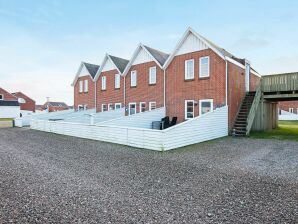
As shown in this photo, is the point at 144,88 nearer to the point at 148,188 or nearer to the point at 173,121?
the point at 173,121

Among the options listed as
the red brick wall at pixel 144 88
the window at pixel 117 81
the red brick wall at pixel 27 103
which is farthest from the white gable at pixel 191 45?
the red brick wall at pixel 27 103

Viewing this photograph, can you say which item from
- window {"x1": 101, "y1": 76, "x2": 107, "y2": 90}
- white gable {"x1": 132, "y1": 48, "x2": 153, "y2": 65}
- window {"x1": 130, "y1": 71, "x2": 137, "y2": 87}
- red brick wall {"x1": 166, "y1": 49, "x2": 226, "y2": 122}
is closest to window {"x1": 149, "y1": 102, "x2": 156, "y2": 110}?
red brick wall {"x1": 166, "y1": 49, "x2": 226, "y2": 122}

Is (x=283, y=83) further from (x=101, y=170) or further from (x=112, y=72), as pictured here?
(x=112, y=72)

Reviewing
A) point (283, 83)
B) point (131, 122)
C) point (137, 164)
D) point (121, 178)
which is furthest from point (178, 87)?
point (121, 178)

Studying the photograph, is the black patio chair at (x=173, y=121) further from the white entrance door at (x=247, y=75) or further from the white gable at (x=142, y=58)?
the white entrance door at (x=247, y=75)

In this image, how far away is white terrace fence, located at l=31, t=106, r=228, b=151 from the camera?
10477 millimetres

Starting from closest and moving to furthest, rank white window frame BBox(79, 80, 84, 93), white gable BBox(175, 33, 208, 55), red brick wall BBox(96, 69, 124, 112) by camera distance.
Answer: white gable BBox(175, 33, 208, 55), red brick wall BBox(96, 69, 124, 112), white window frame BBox(79, 80, 84, 93)

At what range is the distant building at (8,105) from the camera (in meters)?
51.4

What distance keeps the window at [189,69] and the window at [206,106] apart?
242 centimetres

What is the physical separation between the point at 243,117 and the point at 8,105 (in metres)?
56.5

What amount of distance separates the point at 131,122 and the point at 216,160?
850 cm

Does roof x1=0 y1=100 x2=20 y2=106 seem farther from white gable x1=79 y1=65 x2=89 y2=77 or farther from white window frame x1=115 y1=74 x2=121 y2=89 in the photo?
white window frame x1=115 y1=74 x2=121 y2=89

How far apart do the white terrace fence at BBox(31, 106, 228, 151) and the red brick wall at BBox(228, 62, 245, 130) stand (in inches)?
36.5

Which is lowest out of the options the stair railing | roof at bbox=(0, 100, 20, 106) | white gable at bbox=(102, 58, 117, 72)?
the stair railing
